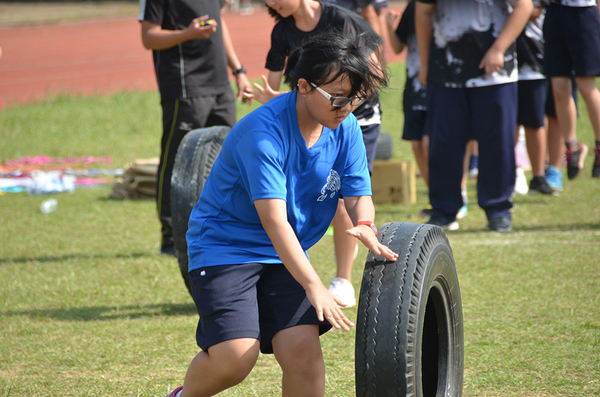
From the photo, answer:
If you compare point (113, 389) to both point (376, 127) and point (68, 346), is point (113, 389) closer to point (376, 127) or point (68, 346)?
point (68, 346)

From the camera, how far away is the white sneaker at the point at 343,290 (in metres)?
3.63

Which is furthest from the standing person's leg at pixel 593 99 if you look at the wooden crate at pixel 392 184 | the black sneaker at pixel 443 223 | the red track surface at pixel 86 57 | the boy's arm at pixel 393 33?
the red track surface at pixel 86 57

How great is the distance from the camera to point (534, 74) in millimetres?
5828

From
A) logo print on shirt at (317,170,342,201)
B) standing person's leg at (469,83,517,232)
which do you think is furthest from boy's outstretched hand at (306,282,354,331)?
standing person's leg at (469,83,517,232)

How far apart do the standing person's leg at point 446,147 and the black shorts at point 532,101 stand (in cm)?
106

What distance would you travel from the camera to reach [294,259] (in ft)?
6.97

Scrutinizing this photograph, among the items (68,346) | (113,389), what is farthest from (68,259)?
(113,389)

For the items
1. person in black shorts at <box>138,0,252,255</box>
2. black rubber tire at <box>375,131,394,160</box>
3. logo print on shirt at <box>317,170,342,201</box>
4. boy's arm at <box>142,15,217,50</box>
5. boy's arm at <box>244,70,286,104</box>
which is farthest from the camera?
black rubber tire at <box>375,131,394,160</box>

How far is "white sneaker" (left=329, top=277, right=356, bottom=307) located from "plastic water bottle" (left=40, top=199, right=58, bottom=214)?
12.9 ft

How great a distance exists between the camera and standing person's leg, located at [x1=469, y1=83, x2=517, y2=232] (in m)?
4.95

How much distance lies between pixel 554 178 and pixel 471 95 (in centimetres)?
184

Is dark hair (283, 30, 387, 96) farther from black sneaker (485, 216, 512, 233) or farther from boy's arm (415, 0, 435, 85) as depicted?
black sneaker (485, 216, 512, 233)

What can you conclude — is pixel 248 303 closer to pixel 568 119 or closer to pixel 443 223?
pixel 443 223

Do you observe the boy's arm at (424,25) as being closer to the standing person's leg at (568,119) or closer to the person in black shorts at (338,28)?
the standing person's leg at (568,119)
